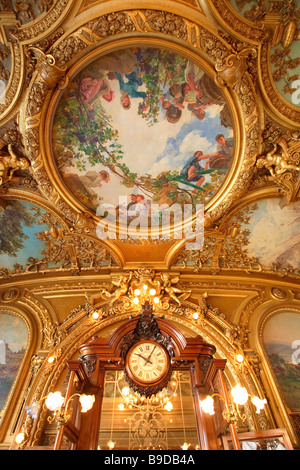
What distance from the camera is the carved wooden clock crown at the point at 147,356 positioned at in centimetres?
389

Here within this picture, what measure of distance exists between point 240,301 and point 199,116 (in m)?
6.07

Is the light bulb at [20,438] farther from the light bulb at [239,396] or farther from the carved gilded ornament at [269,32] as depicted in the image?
the carved gilded ornament at [269,32]

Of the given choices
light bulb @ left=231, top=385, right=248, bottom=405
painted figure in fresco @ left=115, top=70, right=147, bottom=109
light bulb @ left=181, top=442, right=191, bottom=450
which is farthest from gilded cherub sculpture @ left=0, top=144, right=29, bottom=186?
light bulb @ left=181, top=442, right=191, bottom=450

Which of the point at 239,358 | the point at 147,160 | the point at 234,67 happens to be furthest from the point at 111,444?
the point at 234,67

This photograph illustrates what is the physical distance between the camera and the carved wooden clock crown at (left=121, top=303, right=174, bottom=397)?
12.8 feet

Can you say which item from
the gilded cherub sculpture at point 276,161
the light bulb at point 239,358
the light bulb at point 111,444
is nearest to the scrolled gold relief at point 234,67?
the gilded cherub sculpture at point 276,161

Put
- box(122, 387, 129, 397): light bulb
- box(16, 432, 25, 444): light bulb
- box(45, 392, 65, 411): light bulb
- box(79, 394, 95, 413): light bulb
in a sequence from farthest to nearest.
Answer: box(16, 432, 25, 444): light bulb < box(122, 387, 129, 397): light bulb < box(79, 394, 95, 413): light bulb < box(45, 392, 65, 411): light bulb

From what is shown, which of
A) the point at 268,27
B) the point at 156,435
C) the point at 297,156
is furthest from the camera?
the point at 297,156

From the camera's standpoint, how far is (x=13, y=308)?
848 cm

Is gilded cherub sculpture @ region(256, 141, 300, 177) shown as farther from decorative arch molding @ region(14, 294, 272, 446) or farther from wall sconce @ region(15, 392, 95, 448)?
wall sconce @ region(15, 392, 95, 448)

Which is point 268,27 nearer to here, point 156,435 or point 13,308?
point 156,435

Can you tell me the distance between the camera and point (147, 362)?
4062 mm

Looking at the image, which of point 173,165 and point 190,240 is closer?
point 173,165

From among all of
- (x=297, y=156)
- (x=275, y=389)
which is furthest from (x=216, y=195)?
(x=275, y=389)
